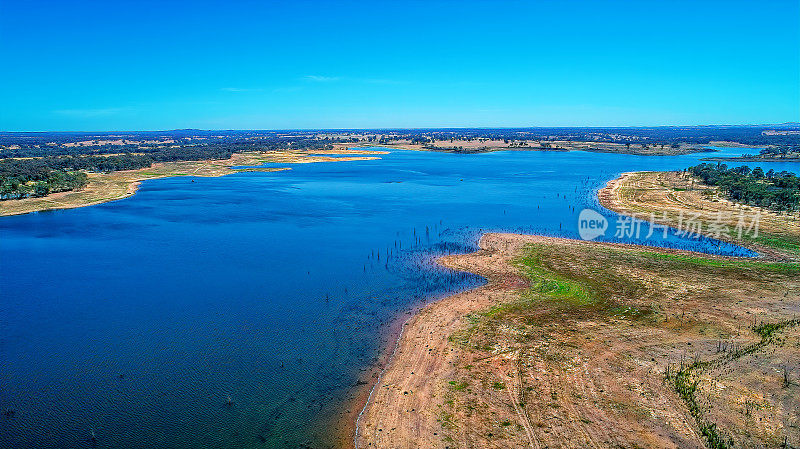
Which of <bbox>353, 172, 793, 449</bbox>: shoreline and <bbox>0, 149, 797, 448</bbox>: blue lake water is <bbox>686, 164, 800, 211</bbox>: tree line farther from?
<bbox>353, 172, 793, 449</bbox>: shoreline

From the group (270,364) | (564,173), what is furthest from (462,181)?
(270,364)

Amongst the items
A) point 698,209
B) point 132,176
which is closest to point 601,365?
point 698,209

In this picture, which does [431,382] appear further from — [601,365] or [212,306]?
[212,306]

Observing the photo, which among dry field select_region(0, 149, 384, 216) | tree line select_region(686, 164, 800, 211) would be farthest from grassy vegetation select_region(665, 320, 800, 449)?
dry field select_region(0, 149, 384, 216)

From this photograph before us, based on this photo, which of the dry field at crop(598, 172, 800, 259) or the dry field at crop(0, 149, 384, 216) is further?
the dry field at crop(0, 149, 384, 216)

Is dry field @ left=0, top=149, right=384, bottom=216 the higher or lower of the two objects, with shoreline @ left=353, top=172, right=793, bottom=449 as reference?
higher

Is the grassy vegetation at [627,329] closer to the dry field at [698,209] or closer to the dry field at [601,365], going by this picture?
the dry field at [601,365]

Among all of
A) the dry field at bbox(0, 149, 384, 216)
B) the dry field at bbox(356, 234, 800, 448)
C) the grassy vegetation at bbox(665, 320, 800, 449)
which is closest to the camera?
the grassy vegetation at bbox(665, 320, 800, 449)
